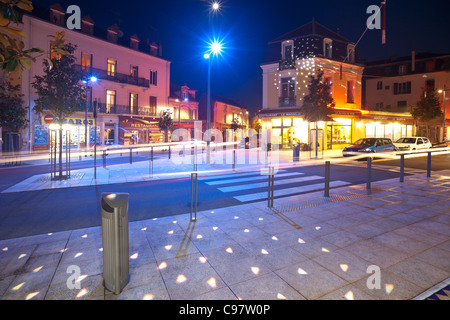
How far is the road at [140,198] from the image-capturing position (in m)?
5.35

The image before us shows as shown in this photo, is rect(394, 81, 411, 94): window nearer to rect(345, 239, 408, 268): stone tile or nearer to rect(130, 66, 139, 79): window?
rect(130, 66, 139, 79): window

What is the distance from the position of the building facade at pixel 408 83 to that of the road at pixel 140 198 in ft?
111

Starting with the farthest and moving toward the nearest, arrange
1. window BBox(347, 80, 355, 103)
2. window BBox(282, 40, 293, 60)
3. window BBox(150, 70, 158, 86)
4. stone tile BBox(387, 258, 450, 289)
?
1. window BBox(150, 70, 158, 86)
2. window BBox(347, 80, 355, 103)
3. window BBox(282, 40, 293, 60)
4. stone tile BBox(387, 258, 450, 289)

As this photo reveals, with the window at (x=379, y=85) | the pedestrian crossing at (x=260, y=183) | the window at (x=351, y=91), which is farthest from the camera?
the window at (x=379, y=85)

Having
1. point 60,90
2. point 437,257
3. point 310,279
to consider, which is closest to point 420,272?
point 437,257

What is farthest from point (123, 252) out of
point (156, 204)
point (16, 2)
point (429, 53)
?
point (429, 53)

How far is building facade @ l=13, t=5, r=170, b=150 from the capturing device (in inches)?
953

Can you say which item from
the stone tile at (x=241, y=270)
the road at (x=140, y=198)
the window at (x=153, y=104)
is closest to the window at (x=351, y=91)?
the road at (x=140, y=198)

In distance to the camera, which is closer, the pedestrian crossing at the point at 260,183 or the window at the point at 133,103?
the pedestrian crossing at the point at 260,183

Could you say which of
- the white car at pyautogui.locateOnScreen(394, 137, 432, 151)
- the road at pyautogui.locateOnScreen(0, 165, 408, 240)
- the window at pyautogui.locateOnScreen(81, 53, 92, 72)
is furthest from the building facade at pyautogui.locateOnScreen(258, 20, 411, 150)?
the window at pyautogui.locateOnScreen(81, 53, 92, 72)

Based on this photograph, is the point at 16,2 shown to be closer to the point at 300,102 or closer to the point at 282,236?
the point at 282,236

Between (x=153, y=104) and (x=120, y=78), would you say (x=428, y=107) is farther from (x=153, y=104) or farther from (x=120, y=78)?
(x=120, y=78)

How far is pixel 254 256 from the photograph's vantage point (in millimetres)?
3785

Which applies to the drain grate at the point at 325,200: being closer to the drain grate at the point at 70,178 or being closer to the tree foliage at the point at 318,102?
the drain grate at the point at 70,178
